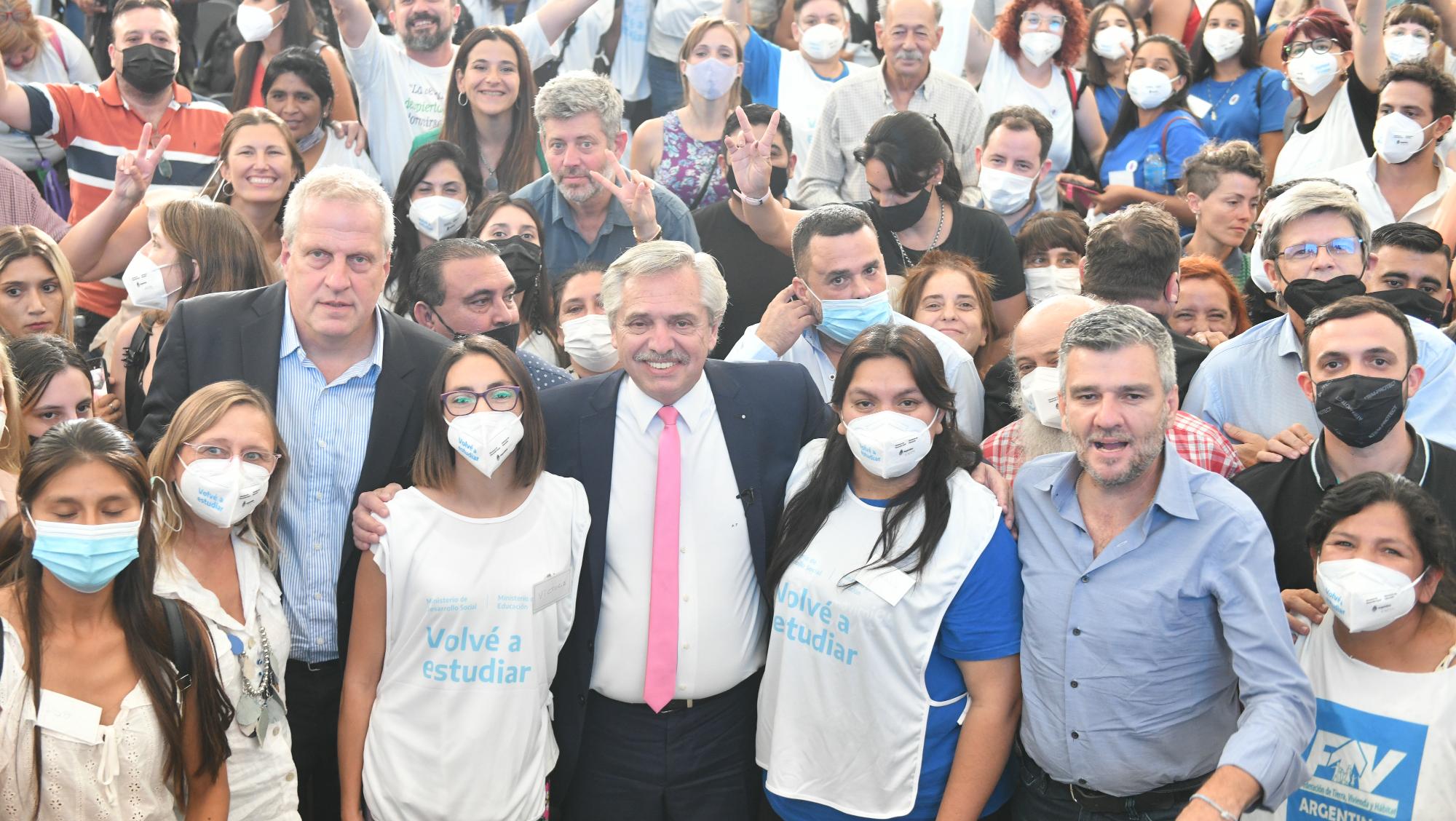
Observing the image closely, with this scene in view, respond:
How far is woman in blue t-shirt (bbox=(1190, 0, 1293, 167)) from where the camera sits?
299 inches

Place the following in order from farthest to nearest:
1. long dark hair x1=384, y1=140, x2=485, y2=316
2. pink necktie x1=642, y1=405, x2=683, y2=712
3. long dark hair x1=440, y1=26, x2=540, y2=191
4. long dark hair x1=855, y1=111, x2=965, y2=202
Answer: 1. long dark hair x1=440, y1=26, x2=540, y2=191
2. long dark hair x1=384, y1=140, x2=485, y2=316
3. long dark hair x1=855, y1=111, x2=965, y2=202
4. pink necktie x1=642, y1=405, x2=683, y2=712

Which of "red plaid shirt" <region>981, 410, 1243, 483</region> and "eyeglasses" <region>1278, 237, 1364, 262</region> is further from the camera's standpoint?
"eyeglasses" <region>1278, 237, 1364, 262</region>

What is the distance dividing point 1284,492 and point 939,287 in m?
1.57

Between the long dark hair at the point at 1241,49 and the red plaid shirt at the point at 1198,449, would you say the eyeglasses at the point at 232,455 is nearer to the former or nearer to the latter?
the red plaid shirt at the point at 1198,449

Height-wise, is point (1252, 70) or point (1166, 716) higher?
point (1252, 70)

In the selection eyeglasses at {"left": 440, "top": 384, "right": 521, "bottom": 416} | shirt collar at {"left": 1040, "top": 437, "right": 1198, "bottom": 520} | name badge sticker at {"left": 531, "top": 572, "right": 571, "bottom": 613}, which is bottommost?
name badge sticker at {"left": 531, "top": 572, "right": 571, "bottom": 613}

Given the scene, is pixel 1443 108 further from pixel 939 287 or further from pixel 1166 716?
pixel 1166 716

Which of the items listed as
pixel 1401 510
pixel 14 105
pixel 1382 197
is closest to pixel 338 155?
pixel 14 105

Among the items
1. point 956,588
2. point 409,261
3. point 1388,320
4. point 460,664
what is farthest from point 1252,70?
point 460,664

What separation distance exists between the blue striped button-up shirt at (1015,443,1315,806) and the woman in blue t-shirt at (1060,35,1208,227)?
3.91 m

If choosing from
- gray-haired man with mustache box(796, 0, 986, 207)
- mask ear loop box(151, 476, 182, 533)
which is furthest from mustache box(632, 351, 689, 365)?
gray-haired man with mustache box(796, 0, 986, 207)

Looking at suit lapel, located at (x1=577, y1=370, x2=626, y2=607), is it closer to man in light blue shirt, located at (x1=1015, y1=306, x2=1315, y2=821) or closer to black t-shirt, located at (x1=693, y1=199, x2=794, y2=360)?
man in light blue shirt, located at (x1=1015, y1=306, x2=1315, y2=821)

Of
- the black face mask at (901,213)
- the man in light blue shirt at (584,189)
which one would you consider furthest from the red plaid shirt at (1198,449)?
the man in light blue shirt at (584,189)

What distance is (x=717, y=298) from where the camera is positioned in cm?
407
